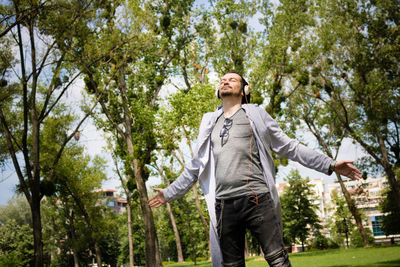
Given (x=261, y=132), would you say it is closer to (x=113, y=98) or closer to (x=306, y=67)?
(x=113, y=98)

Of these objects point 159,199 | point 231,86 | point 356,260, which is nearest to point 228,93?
point 231,86

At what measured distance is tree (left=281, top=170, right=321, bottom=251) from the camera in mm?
45562

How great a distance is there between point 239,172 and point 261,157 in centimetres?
26

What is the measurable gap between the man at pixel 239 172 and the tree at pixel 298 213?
145ft

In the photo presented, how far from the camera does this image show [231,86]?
372 cm

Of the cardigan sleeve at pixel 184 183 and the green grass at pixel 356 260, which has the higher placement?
the cardigan sleeve at pixel 184 183

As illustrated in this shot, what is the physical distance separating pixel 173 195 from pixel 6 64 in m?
13.2

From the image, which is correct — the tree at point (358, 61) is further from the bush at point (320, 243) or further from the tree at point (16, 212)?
the tree at point (16, 212)

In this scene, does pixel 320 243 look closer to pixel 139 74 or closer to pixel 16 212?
pixel 139 74

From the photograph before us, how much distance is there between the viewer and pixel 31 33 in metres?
14.7

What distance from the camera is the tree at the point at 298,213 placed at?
45.6 meters

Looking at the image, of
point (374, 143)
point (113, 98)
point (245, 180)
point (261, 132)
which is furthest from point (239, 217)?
point (374, 143)

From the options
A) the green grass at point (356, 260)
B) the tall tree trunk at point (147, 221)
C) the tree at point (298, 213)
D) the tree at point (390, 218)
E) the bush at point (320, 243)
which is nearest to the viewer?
the green grass at point (356, 260)

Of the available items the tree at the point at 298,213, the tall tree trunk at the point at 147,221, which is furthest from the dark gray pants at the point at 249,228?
the tree at the point at 298,213
